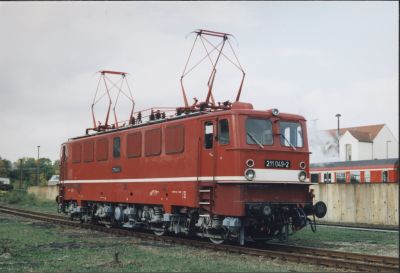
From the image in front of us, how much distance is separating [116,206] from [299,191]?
8.20m

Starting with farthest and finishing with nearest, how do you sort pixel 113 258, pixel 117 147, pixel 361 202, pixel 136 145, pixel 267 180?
pixel 361 202 → pixel 117 147 → pixel 136 145 → pixel 267 180 → pixel 113 258

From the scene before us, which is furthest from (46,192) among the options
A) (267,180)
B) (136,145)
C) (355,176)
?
(267,180)

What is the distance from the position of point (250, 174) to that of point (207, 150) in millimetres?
1656

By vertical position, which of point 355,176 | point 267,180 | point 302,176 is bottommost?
point 267,180

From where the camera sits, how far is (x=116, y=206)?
66.0 ft

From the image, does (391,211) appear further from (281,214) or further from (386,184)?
(281,214)

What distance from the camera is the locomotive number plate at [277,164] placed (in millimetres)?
13945

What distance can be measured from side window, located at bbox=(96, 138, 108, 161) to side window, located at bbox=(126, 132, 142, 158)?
2020mm

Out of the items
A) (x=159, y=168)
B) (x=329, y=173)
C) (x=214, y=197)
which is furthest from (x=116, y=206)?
(x=329, y=173)

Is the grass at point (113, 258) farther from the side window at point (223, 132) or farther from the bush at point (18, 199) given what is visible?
the bush at point (18, 199)

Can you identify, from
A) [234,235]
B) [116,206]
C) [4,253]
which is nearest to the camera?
[4,253]

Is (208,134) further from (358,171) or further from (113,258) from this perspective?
(358,171)

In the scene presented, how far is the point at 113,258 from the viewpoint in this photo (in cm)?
1203

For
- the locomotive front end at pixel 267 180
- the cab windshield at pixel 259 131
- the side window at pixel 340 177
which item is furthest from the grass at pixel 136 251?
the side window at pixel 340 177
